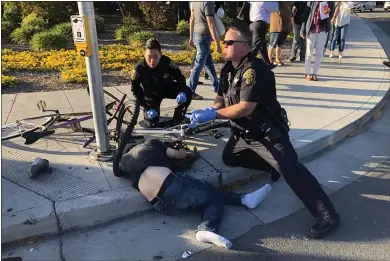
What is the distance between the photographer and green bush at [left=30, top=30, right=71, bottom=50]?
850 centimetres

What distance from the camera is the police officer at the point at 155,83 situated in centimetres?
418

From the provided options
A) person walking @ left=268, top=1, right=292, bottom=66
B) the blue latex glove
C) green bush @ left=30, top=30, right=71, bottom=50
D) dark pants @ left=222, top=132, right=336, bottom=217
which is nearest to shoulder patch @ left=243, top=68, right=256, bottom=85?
the blue latex glove

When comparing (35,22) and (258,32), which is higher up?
(35,22)

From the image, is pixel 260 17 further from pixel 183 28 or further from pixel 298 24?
pixel 183 28

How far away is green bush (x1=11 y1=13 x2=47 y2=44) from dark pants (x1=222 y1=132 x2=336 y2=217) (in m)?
7.49

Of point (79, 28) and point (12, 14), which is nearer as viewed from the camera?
point (79, 28)

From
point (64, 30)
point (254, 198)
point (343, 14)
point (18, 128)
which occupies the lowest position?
point (254, 198)

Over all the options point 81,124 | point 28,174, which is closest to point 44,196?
point 28,174

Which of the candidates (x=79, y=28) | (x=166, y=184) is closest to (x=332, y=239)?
(x=166, y=184)

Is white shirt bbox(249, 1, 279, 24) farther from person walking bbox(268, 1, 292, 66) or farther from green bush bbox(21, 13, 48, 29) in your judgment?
green bush bbox(21, 13, 48, 29)

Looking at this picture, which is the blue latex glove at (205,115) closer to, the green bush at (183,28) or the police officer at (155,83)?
the police officer at (155,83)

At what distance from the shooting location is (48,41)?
8.56 m

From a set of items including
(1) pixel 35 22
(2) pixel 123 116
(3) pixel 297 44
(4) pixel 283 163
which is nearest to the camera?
(4) pixel 283 163

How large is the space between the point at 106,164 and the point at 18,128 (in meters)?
1.31
